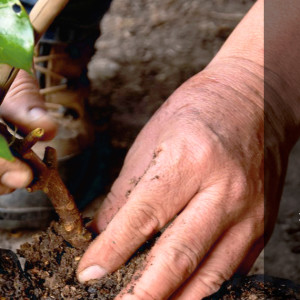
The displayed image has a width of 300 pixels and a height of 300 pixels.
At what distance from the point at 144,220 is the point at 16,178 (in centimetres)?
27

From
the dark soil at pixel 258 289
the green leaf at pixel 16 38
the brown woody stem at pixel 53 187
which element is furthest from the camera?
the dark soil at pixel 258 289

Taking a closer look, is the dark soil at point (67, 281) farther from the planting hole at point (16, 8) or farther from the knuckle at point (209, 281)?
the planting hole at point (16, 8)

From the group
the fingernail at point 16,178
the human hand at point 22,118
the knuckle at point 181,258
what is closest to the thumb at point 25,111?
the human hand at point 22,118

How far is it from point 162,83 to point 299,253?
0.86 m

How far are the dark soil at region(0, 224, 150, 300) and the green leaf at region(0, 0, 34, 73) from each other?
1.59 feet

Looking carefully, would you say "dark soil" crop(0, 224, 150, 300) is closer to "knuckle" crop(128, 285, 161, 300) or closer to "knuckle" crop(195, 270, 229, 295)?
"knuckle" crop(128, 285, 161, 300)

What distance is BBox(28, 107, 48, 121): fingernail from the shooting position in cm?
87

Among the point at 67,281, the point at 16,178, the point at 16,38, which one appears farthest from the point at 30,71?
the point at 67,281

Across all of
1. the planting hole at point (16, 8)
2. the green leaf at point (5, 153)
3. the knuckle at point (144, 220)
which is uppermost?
the planting hole at point (16, 8)

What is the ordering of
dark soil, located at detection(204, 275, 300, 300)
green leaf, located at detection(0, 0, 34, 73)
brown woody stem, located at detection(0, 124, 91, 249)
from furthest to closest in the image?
1. dark soil, located at detection(204, 275, 300, 300)
2. brown woody stem, located at detection(0, 124, 91, 249)
3. green leaf, located at detection(0, 0, 34, 73)

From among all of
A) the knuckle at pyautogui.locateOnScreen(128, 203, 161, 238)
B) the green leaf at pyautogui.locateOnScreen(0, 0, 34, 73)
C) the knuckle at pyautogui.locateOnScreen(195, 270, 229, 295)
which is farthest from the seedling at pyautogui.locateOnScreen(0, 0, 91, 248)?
the knuckle at pyautogui.locateOnScreen(195, 270, 229, 295)

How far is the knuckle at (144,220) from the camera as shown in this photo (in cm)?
92

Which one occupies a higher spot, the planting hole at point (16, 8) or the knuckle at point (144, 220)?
the planting hole at point (16, 8)

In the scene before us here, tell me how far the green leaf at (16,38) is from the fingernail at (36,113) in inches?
10.6
